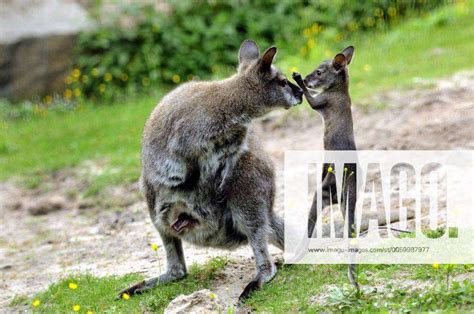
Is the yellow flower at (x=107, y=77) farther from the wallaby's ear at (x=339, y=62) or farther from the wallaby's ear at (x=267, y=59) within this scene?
the wallaby's ear at (x=339, y=62)

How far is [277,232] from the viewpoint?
6.77 meters

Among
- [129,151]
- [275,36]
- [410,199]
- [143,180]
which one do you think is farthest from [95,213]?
[275,36]

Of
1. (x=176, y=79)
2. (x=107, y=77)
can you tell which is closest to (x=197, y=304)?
A: (x=176, y=79)

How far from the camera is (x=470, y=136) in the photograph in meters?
8.88

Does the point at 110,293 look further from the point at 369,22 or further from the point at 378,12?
the point at 378,12

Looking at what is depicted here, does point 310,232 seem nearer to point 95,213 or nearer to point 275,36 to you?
point 95,213

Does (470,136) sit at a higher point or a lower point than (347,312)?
higher

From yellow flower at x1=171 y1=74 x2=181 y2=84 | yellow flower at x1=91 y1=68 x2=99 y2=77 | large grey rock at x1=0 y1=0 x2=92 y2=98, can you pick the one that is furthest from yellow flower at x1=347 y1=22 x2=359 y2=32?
large grey rock at x1=0 y1=0 x2=92 y2=98

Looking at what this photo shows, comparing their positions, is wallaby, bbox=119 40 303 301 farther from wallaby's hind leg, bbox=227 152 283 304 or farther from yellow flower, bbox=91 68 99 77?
yellow flower, bbox=91 68 99 77

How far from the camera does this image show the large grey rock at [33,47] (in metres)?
14.6

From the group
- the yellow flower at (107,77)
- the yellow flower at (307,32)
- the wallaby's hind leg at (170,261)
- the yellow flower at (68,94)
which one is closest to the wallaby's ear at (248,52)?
the wallaby's hind leg at (170,261)

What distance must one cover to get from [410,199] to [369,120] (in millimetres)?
2921

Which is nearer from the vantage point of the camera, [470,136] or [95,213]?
[470,136]

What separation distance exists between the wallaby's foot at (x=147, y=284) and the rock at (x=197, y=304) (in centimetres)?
87
